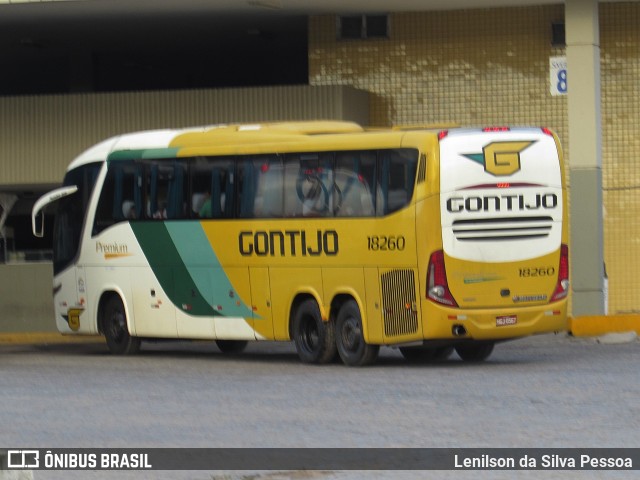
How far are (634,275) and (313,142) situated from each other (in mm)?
10976

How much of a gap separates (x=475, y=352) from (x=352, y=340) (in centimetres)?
208

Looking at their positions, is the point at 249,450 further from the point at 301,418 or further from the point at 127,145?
the point at 127,145

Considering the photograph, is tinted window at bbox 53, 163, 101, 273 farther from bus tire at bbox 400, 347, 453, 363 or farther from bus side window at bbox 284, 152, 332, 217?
bus tire at bbox 400, 347, 453, 363

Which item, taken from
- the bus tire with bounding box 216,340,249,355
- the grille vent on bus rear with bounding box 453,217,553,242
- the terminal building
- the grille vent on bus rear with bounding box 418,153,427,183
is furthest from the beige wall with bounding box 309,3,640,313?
the grille vent on bus rear with bounding box 418,153,427,183

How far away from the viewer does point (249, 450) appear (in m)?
12.5

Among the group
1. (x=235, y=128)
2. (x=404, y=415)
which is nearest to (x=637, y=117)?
(x=235, y=128)

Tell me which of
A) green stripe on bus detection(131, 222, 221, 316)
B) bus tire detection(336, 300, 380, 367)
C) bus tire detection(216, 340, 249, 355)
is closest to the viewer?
bus tire detection(336, 300, 380, 367)

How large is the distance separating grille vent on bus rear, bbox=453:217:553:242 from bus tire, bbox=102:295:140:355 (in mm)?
6621

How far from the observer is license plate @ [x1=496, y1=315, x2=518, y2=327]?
20.5 m

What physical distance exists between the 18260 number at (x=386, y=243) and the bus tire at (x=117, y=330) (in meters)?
5.47

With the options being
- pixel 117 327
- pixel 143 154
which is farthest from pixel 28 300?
pixel 143 154

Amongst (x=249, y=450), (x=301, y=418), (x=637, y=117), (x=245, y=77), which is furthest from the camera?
(x=245, y=77)

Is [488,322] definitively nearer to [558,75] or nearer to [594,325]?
[594,325]

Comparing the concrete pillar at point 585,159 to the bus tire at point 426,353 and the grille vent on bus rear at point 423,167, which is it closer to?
the bus tire at point 426,353
